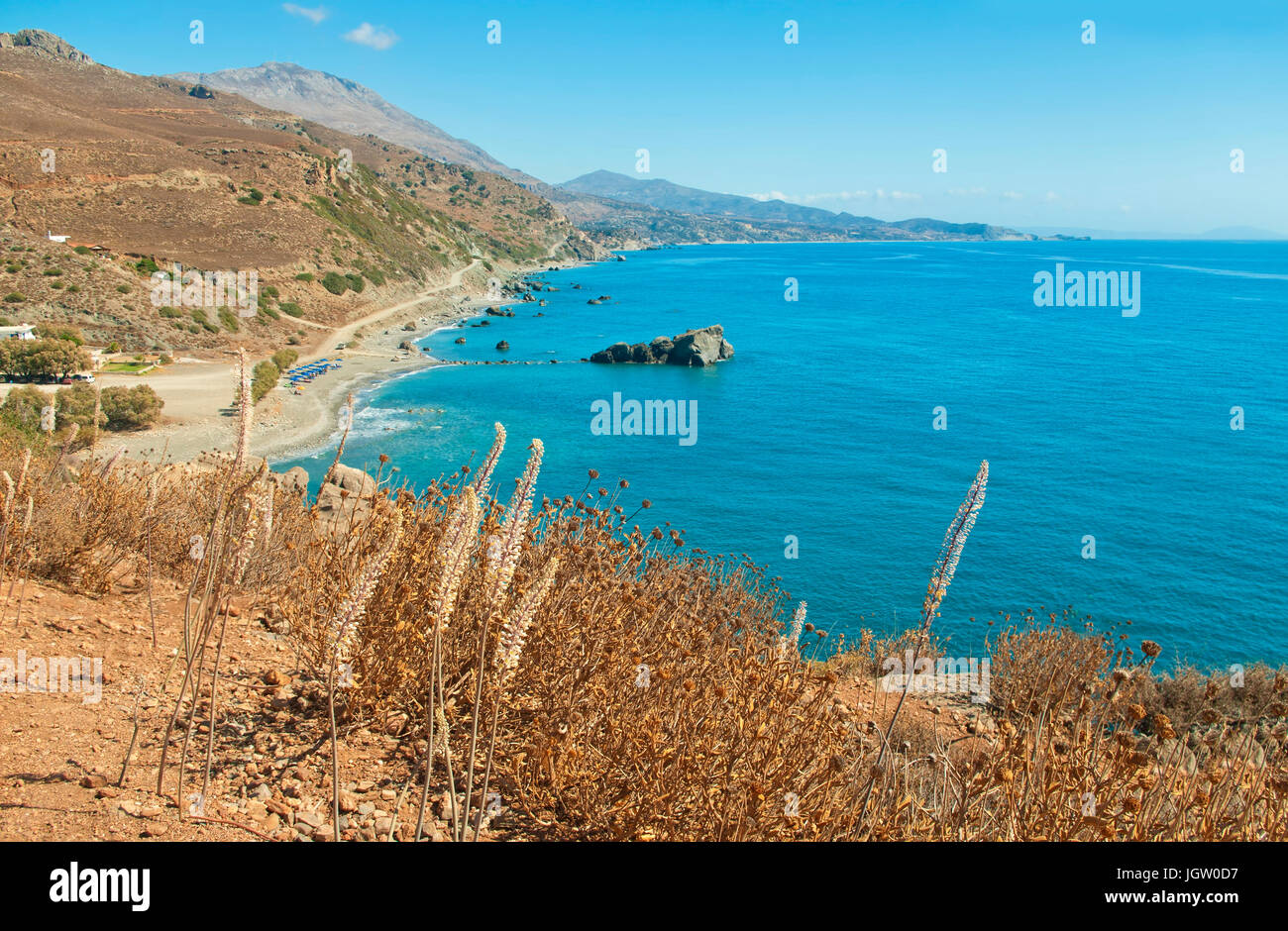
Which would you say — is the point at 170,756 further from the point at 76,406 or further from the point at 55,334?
the point at 55,334

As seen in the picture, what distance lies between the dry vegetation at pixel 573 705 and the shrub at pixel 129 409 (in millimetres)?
35232

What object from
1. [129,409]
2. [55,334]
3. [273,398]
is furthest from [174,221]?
[129,409]

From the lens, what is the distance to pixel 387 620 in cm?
518

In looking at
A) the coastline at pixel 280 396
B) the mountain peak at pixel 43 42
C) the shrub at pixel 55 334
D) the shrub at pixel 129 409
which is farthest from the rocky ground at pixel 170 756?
the mountain peak at pixel 43 42

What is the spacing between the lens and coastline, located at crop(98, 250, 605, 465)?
119 ft

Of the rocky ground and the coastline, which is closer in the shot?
the rocky ground

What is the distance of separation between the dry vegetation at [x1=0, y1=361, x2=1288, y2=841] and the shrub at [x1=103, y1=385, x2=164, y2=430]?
35232mm

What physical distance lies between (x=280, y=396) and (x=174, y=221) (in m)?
34.2

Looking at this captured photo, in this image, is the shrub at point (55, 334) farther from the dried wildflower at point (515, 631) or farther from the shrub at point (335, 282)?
the dried wildflower at point (515, 631)

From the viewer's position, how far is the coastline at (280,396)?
1425 inches

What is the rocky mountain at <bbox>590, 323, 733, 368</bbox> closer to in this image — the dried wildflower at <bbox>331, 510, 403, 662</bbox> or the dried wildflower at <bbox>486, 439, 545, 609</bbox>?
the dried wildflower at <bbox>486, 439, 545, 609</bbox>

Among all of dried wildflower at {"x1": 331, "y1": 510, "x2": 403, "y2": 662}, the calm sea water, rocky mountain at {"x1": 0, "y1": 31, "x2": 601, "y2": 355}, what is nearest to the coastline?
the calm sea water
